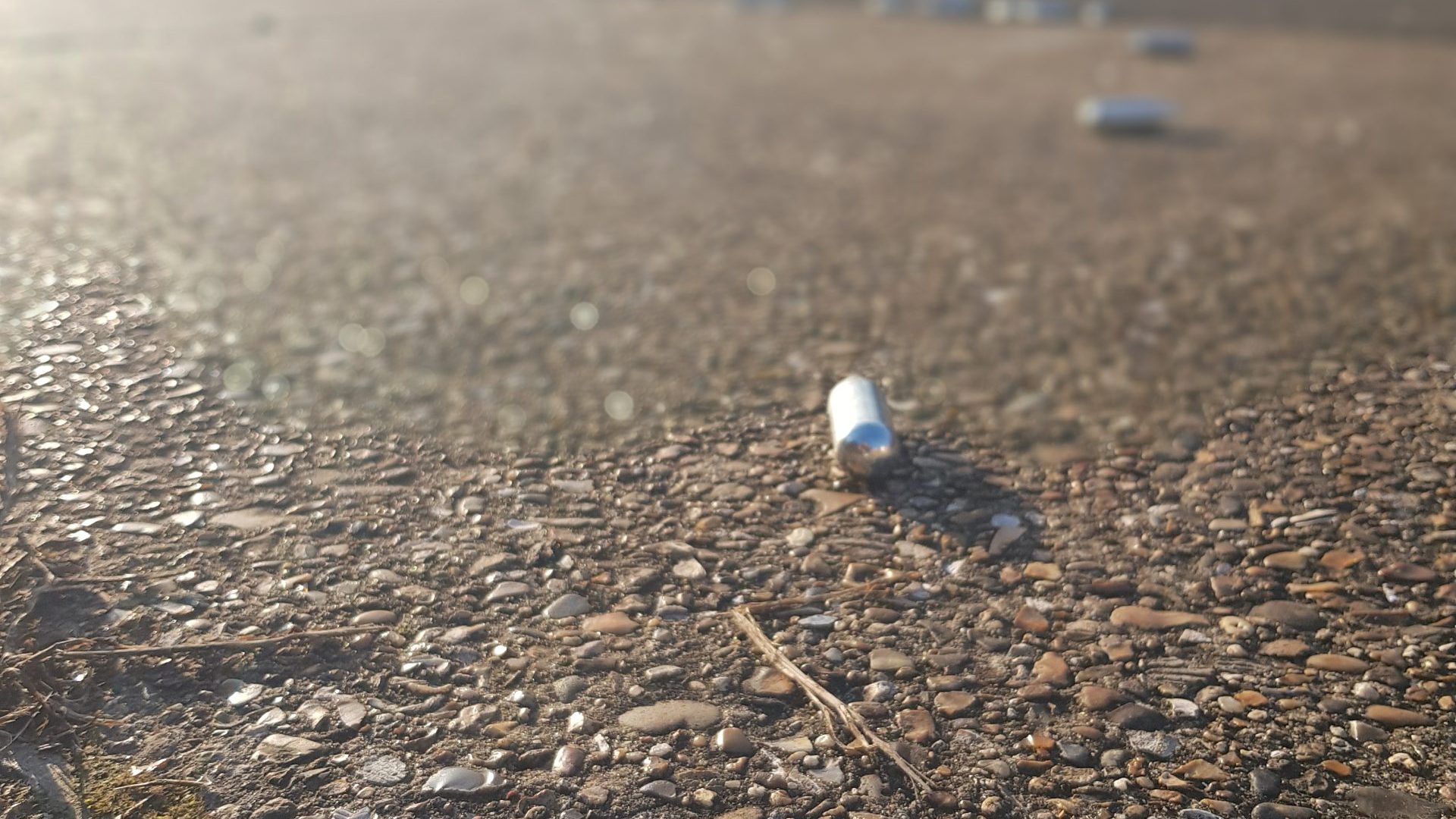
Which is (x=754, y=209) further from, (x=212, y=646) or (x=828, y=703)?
(x=212, y=646)

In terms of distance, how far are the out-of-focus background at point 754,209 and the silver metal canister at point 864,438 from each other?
503 mm

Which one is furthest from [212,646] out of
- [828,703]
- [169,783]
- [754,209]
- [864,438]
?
[754,209]

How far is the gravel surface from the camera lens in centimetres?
293

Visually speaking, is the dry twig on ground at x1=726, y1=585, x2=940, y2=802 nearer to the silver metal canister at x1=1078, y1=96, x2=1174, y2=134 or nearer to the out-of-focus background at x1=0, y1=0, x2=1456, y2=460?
the out-of-focus background at x1=0, y1=0, x2=1456, y2=460

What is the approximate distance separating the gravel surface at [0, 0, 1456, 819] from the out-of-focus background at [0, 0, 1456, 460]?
5cm

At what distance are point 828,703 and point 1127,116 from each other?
6.86m

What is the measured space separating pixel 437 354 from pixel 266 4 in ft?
35.5

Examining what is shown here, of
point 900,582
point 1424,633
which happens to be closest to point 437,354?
point 900,582

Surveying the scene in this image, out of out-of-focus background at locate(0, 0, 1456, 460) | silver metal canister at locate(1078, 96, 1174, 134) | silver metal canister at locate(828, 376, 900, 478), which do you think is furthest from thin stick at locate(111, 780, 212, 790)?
silver metal canister at locate(1078, 96, 1174, 134)

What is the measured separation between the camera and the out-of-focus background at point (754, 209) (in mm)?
4980

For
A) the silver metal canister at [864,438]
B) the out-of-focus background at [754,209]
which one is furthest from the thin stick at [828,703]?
the out-of-focus background at [754,209]

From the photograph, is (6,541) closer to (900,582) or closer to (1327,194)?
(900,582)

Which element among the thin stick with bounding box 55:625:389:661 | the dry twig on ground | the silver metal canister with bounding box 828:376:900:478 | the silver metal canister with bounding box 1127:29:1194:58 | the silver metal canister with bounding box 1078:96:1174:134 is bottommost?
the dry twig on ground

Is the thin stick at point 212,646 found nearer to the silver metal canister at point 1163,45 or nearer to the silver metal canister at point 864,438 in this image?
the silver metal canister at point 864,438
